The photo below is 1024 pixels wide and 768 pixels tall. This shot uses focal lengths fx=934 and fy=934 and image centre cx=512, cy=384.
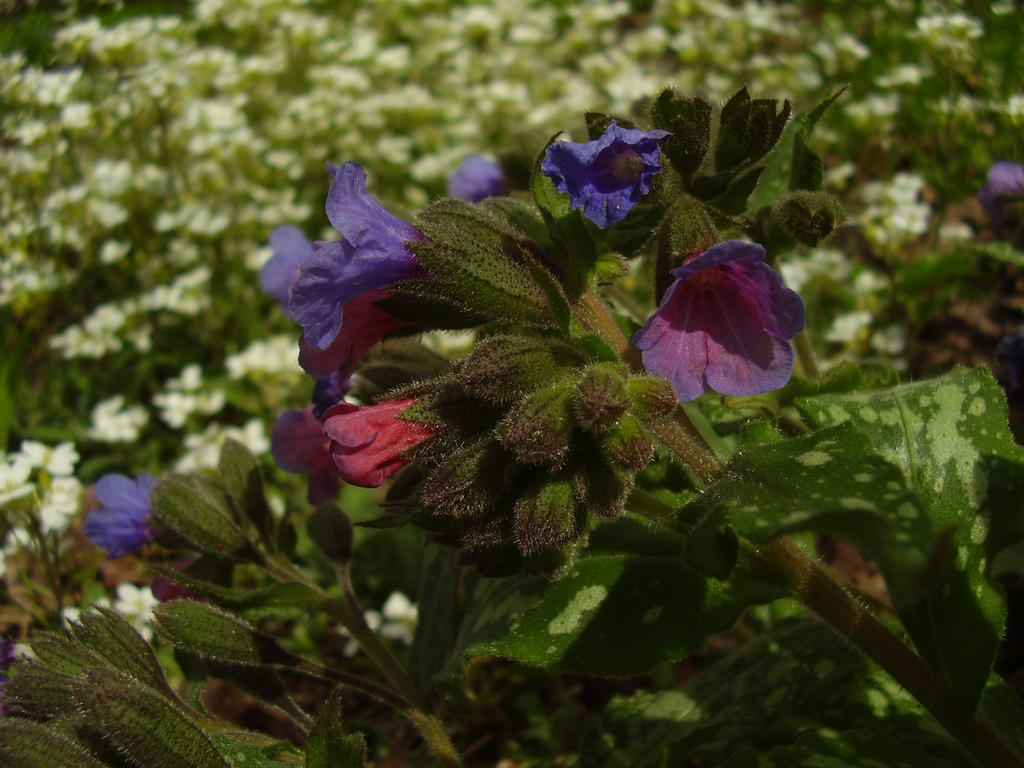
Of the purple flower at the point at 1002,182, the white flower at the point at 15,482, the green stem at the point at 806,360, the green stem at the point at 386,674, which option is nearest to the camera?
the green stem at the point at 386,674

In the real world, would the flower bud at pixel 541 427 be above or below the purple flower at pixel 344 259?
below

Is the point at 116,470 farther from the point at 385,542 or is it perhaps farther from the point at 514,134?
the point at 514,134

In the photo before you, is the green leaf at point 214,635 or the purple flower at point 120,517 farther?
the purple flower at point 120,517

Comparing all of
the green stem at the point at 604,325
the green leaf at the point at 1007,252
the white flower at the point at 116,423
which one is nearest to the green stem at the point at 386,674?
the green stem at the point at 604,325

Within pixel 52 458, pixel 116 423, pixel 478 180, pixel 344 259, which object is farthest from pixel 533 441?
pixel 116 423

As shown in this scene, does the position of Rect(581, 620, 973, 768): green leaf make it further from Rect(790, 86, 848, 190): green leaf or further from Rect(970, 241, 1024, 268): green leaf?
Rect(970, 241, 1024, 268): green leaf

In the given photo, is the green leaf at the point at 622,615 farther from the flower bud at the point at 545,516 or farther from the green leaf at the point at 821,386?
the green leaf at the point at 821,386

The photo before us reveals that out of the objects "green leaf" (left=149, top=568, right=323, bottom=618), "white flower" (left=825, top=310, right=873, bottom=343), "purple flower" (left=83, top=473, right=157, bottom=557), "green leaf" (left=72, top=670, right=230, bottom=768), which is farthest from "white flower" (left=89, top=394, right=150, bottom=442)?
"white flower" (left=825, top=310, right=873, bottom=343)
